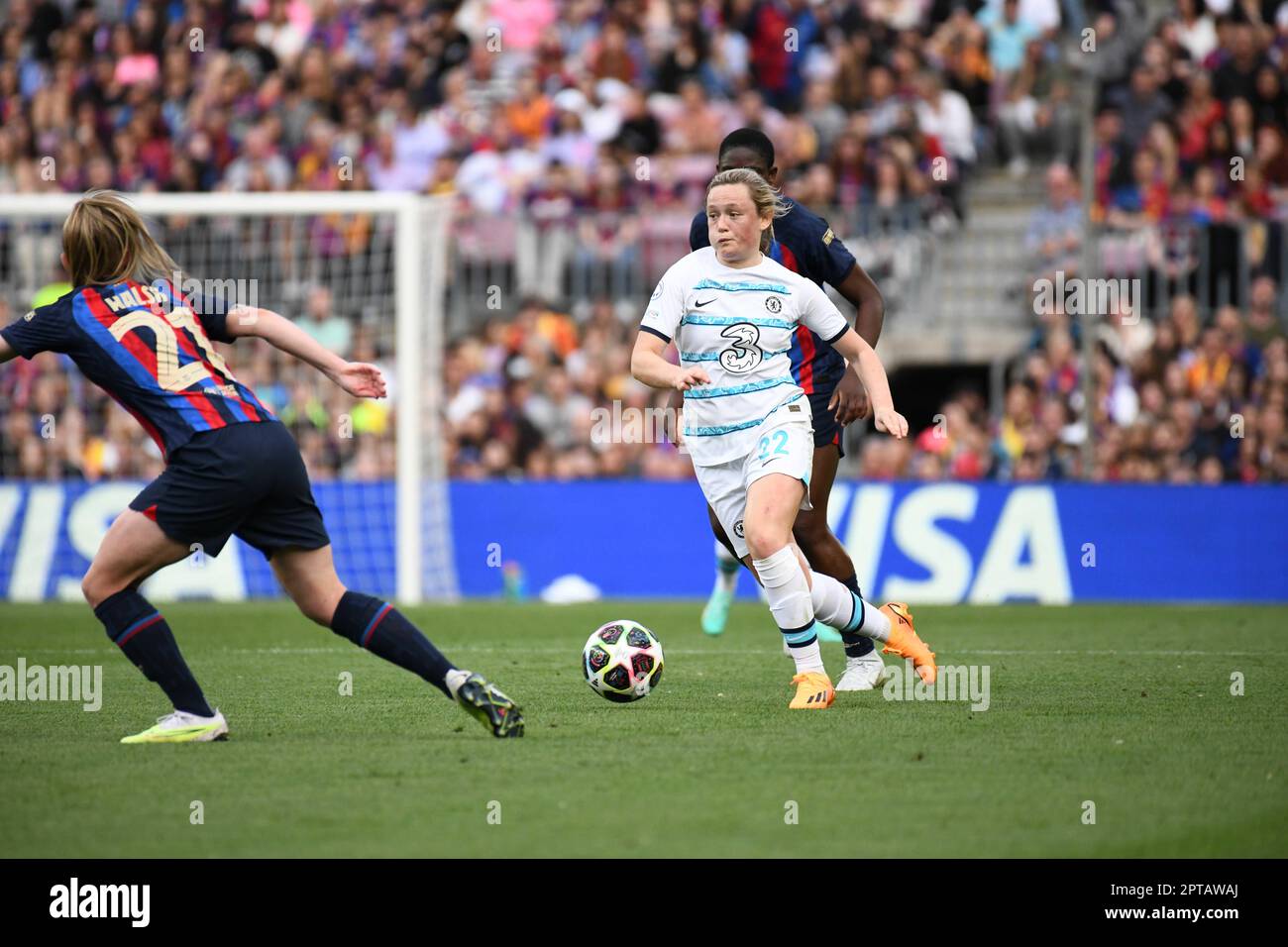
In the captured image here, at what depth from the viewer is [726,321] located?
24.8ft

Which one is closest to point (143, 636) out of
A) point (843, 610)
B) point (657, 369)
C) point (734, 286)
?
point (657, 369)

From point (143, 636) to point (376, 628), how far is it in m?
0.85

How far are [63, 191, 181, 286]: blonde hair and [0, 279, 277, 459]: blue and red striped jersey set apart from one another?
0.07 meters

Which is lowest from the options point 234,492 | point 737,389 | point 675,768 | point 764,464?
point 675,768

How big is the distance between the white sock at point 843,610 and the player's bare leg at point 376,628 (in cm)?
167

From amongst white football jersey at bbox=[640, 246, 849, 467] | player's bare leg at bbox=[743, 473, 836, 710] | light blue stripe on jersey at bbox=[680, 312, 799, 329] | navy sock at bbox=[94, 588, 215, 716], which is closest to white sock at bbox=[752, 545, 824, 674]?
player's bare leg at bbox=[743, 473, 836, 710]

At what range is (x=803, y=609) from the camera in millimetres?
7676

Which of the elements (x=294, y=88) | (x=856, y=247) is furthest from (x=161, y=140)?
(x=856, y=247)

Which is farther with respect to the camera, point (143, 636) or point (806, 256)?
point (806, 256)

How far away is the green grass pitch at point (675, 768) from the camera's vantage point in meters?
5.05

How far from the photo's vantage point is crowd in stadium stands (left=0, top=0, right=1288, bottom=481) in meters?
17.2

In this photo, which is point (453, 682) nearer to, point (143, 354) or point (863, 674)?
point (143, 354)

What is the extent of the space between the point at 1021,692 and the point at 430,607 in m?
7.67

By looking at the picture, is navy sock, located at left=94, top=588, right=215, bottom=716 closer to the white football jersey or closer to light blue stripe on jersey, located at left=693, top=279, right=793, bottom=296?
the white football jersey
